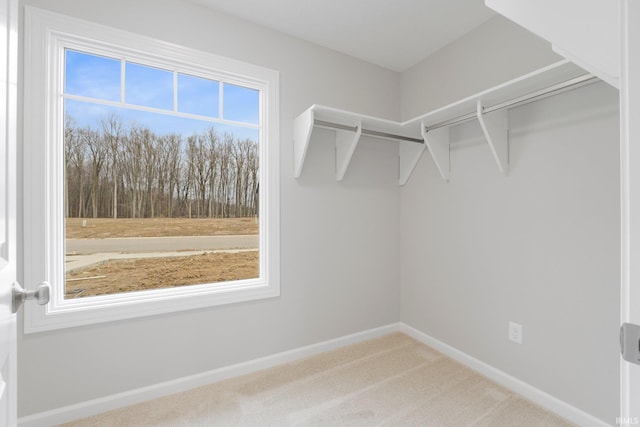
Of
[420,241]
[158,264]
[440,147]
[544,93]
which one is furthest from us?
[420,241]

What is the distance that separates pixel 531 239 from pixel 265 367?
1.96 meters

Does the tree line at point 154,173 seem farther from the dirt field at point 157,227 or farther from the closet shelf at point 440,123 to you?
the closet shelf at point 440,123

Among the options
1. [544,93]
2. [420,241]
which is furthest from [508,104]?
[420,241]

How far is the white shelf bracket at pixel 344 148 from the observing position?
2.28 metres

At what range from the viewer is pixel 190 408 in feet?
5.71

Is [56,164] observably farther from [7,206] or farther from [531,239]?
[531,239]

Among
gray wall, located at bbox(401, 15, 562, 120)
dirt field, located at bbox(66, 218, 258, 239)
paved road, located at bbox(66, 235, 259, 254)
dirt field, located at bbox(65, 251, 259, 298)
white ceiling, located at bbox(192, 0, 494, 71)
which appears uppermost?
white ceiling, located at bbox(192, 0, 494, 71)


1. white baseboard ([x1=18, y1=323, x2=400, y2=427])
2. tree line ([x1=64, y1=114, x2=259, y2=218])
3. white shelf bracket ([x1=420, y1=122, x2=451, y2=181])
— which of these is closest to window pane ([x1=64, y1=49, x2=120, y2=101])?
tree line ([x1=64, y1=114, x2=259, y2=218])

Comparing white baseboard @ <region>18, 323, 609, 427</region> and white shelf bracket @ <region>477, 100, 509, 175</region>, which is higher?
white shelf bracket @ <region>477, 100, 509, 175</region>

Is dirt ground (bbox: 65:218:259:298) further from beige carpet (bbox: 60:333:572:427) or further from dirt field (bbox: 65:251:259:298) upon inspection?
beige carpet (bbox: 60:333:572:427)

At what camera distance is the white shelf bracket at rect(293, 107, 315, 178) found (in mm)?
2048

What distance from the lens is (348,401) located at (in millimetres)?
1793

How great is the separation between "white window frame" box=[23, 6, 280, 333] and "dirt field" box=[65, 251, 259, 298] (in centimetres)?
5

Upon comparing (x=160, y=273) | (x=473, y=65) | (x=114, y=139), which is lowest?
(x=160, y=273)
